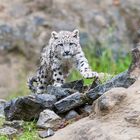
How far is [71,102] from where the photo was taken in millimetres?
9266

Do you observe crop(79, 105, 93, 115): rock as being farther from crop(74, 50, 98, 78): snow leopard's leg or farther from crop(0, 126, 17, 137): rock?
crop(74, 50, 98, 78): snow leopard's leg

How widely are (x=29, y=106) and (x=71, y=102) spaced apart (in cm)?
57

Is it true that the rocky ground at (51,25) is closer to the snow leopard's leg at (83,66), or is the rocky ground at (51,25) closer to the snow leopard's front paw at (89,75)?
the snow leopard's leg at (83,66)

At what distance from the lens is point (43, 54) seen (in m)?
12.0

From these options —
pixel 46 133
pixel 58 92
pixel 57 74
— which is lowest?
pixel 46 133

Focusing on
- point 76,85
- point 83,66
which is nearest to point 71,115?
point 76,85

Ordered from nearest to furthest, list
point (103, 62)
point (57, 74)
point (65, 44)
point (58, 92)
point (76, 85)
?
point (58, 92) < point (76, 85) < point (57, 74) < point (65, 44) < point (103, 62)

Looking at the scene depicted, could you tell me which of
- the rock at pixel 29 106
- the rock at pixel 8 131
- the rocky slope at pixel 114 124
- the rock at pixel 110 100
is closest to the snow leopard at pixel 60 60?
the rock at pixel 29 106

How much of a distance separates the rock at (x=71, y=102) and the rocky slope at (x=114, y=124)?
2.43 feet

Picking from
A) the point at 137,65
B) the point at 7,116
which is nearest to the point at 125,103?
the point at 137,65

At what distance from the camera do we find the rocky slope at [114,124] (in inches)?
302

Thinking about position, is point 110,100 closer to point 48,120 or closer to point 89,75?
point 48,120

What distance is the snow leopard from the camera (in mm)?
11156

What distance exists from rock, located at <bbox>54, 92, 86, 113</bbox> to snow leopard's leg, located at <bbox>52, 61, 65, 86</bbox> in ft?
5.81
